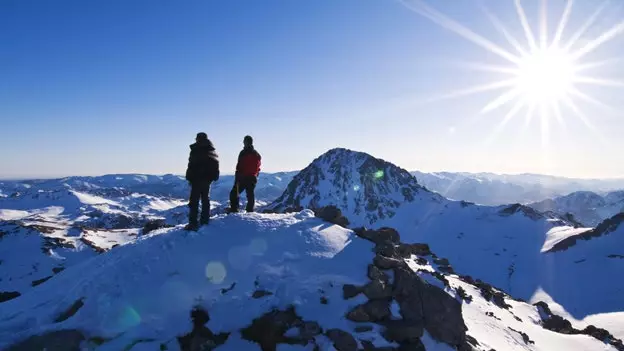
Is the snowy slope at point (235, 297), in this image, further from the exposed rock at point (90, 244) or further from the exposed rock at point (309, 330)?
the exposed rock at point (90, 244)

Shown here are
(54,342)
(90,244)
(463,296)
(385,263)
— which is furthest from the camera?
(90,244)

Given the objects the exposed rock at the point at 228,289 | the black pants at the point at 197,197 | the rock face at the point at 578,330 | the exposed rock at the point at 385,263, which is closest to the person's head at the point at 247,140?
the black pants at the point at 197,197

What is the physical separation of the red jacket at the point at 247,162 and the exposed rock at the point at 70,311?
29.2ft

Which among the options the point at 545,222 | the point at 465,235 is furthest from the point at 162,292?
the point at 545,222

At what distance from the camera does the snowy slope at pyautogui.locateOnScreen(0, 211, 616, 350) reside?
1302 cm

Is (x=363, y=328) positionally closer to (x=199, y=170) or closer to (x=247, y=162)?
(x=199, y=170)

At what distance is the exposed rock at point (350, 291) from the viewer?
50.4ft

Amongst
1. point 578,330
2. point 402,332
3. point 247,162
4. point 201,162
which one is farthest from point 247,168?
point 578,330

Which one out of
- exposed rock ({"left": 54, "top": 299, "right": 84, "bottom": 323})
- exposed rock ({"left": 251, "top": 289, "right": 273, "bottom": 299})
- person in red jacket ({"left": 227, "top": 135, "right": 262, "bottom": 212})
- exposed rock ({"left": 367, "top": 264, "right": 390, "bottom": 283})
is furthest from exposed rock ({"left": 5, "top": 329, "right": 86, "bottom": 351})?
exposed rock ({"left": 367, "top": 264, "right": 390, "bottom": 283})

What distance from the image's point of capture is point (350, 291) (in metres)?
15.5

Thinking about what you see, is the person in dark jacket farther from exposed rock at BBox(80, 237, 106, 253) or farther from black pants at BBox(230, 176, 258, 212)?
exposed rock at BBox(80, 237, 106, 253)

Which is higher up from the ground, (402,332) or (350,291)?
(350,291)

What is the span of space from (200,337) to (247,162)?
9429mm

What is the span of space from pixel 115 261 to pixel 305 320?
26.5ft
